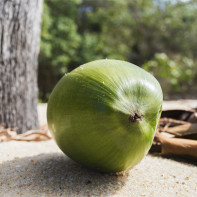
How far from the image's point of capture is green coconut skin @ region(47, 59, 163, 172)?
1220 millimetres

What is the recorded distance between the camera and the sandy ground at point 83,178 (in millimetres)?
1312

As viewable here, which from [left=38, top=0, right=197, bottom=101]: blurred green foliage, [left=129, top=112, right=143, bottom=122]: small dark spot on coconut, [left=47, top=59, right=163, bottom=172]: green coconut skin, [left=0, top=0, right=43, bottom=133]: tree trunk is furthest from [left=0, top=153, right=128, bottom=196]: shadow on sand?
[left=38, top=0, right=197, bottom=101]: blurred green foliage

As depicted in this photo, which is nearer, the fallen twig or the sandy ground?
the sandy ground

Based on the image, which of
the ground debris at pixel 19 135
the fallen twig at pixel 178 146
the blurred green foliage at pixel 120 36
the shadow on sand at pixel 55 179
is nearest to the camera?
the shadow on sand at pixel 55 179

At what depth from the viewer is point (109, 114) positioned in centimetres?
121

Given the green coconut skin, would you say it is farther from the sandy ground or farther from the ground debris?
the ground debris

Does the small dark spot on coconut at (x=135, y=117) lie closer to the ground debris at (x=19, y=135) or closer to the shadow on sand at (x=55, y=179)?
the shadow on sand at (x=55, y=179)

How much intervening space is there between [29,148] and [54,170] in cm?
56

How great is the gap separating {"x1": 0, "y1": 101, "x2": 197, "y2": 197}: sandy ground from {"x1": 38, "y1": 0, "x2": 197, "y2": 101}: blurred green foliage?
23.7 ft

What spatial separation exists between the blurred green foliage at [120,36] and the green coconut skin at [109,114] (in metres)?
7.59

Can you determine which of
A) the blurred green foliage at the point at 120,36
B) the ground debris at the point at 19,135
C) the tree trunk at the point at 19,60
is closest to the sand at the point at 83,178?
the ground debris at the point at 19,135

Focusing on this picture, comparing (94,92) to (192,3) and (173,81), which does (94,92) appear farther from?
(192,3)

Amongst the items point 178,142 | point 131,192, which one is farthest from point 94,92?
point 178,142

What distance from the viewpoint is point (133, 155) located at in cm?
128
